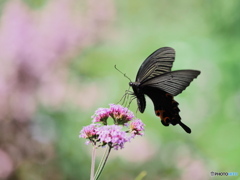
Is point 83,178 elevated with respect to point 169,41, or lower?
lower

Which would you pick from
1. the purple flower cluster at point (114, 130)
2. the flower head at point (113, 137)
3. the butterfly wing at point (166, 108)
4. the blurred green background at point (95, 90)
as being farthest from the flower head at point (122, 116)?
the blurred green background at point (95, 90)

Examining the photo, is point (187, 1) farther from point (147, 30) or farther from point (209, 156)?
point (209, 156)

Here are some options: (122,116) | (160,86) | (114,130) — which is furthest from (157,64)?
(114,130)

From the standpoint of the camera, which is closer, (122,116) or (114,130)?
(114,130)

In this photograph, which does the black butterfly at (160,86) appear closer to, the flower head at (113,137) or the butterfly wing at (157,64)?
the butterfly wing at (157,64)

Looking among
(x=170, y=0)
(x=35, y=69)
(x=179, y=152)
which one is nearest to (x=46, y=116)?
(x=35, y=69)

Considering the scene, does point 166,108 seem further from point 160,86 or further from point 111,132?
point 111,132
